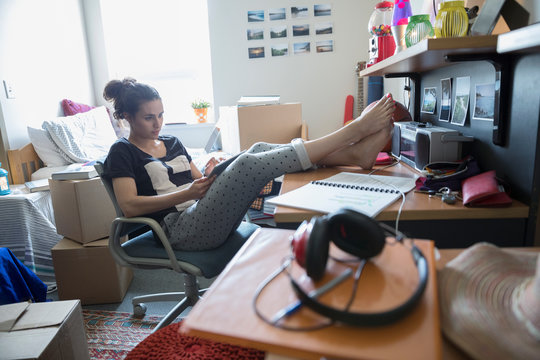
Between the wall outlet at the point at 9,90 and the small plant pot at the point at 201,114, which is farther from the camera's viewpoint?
the small plant pot at the point at 201,114

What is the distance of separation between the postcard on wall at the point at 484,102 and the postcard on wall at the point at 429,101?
0.37 metres

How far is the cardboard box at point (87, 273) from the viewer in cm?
183

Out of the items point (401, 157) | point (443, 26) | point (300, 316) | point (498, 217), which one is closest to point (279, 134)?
point (401, 157)

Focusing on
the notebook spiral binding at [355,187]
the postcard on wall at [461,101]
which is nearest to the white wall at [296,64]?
the postcard on wall at [461,101]

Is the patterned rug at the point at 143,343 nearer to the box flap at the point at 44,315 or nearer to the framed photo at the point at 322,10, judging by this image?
the box flap at the point at 44,315

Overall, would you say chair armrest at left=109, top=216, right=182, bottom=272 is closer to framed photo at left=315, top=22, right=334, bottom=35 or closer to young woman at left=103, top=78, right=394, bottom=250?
young woman at left=103, top=78, right=394, bottom=250

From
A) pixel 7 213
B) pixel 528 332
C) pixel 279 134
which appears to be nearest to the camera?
pixel 528 332

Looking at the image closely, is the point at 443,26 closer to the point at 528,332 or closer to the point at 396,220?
the point at 396,220

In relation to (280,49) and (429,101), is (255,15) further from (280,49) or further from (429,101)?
(429,101)

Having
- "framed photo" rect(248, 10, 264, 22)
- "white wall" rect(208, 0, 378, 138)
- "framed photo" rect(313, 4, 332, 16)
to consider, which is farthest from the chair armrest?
"framed photo" rect(313, 4, 332, 16)

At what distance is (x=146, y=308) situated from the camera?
1769 mm

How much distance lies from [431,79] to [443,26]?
0.58 m

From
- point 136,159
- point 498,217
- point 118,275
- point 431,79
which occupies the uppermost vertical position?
point 431,79

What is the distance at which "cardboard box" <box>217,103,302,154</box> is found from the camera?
7.41 feet
